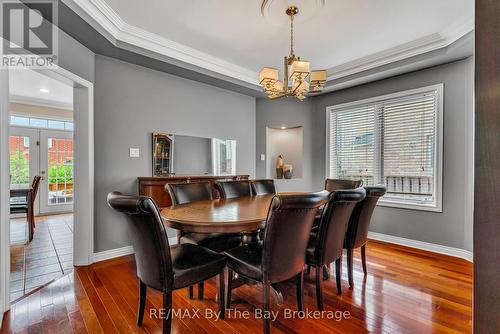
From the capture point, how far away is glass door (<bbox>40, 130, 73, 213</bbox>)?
5.56 meters

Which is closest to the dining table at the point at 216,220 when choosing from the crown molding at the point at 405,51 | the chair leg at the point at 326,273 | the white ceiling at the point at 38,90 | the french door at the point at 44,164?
the chair leg at the point at 326,273

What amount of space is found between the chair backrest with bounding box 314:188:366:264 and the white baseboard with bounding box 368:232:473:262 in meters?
2.10

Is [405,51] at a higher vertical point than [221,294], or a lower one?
higher

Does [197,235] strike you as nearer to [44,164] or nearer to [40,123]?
[44,164]

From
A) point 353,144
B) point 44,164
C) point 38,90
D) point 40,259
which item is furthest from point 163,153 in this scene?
point 44,164

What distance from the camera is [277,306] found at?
6.54ft

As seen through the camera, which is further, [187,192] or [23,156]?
[23,156]

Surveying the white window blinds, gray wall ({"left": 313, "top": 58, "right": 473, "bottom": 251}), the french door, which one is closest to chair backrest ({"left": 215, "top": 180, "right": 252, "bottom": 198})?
the white window blinds

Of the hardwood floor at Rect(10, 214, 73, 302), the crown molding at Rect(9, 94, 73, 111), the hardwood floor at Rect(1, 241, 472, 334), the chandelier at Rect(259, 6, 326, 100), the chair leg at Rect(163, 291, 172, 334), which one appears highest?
the crown molding at Rect(9, 94, 73, 111)

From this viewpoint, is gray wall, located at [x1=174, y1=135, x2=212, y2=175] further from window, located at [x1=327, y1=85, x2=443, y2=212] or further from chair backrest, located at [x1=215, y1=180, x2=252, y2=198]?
window, located at [x1=327, y1=85, x2=443, y2=212]

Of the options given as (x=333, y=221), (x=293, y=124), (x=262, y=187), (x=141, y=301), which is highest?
(x=293, y=124)

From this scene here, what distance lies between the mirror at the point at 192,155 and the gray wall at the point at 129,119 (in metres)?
0.11

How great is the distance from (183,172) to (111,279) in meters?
1.64

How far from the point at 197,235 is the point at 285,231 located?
1.12m
